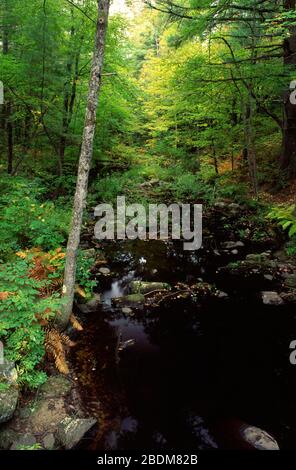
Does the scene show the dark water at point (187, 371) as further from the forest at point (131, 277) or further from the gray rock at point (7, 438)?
the gray rock at point (7, 438)

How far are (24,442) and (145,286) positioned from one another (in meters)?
4.66

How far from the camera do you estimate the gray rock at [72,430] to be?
371cm

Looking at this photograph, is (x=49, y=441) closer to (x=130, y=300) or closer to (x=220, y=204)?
(x=130, y=300)

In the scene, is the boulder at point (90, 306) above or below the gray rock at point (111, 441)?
above

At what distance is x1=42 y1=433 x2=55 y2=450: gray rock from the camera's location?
12.0 feet

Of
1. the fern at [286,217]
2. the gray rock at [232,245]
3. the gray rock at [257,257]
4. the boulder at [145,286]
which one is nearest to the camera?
the fern at [286,217]

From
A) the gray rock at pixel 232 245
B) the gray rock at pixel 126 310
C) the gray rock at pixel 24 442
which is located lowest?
the gray rock at pixel 24 442

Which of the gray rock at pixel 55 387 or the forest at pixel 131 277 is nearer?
the forest at pixel 131 277

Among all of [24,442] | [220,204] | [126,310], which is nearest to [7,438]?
[24,442]

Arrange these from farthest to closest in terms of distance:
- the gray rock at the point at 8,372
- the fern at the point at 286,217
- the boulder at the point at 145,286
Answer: the boulder at the point at 145,286
the fern at the point at 286,217
the gray rock at the point at 8,372

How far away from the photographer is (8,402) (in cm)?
380

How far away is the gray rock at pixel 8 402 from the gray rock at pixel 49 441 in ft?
1.74

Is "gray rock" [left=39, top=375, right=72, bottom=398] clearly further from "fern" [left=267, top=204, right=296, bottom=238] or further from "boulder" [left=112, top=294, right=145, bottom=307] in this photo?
"fern" [left=267, top=204, right=296, bottom=238]

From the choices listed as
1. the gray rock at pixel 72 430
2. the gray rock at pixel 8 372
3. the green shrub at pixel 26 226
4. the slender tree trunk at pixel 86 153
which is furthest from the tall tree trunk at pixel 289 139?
the gray rock at pixel 8 372
